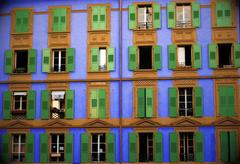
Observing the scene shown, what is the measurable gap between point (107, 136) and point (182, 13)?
8619 mm

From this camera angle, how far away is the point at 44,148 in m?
24.6

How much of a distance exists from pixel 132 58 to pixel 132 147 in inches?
205

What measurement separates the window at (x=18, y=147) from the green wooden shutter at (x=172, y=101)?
8833 millimetres

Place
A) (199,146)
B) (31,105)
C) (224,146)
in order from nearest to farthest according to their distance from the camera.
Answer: (224,146) → (199,146) → (31,105)

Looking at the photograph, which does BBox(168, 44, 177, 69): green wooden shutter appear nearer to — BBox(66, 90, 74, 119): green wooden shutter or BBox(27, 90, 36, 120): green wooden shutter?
BBox(66, 90, 74, 119): green wooden shutter

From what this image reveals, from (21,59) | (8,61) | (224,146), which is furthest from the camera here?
(21,59)

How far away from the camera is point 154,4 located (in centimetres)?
2542

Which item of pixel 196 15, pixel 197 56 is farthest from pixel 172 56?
pixel 196 15

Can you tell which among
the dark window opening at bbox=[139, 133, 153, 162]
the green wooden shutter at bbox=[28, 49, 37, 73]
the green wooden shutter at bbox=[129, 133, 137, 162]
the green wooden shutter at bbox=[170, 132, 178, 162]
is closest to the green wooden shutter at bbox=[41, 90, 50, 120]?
the green wooden shutter at bbox=[28, 49, 37, 73]

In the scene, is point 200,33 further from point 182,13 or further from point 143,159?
point 143,159

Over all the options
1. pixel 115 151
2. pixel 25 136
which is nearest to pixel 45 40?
pixel 25 136

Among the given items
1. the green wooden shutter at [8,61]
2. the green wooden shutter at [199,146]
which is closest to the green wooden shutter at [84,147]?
the green wooden shutter at [8,61]

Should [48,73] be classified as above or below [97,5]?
below

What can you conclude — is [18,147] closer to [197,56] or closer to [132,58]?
[132,58]
